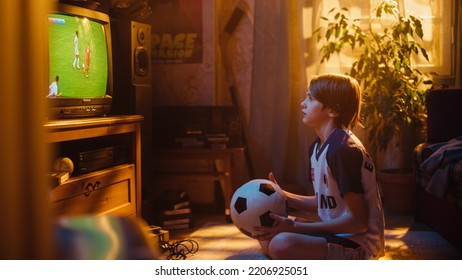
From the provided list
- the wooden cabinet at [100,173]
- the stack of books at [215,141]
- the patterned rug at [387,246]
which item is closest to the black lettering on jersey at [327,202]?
the patterned rug at [387,246]

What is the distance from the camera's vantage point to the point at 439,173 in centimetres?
214

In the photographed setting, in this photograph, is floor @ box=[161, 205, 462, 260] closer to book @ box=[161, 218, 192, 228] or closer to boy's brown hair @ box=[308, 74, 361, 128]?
book @ box=[161, 218, 192, 228]

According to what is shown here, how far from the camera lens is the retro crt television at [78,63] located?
6.57 ft

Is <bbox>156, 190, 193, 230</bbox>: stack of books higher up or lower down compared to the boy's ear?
lower down

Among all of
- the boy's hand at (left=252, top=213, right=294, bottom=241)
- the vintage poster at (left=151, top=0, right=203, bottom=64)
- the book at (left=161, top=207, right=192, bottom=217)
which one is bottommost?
the book at (left=161, top=207, right=192, bottom=217)

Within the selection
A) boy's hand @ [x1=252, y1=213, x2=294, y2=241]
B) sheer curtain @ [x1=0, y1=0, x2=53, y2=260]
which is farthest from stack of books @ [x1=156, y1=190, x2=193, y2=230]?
sheer curtain @ [x1=0, y1=0, x2=53, y2=260]

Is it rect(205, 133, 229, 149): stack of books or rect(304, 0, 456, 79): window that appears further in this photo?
rect(304, 0, 456, 79): window

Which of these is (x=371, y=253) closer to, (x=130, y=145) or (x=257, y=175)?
(x=130, y=145)

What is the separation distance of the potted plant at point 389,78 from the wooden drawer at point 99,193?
133cm

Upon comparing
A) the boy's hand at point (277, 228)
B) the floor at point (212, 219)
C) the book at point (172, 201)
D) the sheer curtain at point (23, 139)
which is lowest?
the floor at point (212, 219)

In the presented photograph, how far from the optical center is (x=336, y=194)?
1.51 meters

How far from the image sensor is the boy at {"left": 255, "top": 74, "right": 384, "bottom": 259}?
1.47 m

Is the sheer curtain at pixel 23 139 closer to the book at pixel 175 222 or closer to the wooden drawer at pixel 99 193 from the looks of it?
the wooden drawer at pixel 99 193
